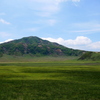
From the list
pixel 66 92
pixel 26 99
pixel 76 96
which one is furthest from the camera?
pixel 66 92

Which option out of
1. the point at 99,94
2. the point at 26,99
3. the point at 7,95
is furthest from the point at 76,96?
the point at 7,95

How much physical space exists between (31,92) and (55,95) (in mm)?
5647

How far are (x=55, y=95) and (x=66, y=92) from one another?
3.32 m

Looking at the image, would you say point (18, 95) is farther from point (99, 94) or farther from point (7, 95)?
point (99, 94)

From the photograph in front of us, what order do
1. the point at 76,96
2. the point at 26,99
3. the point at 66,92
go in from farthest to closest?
the point at 66,92 → the point at 76,96 → the point at 26,99

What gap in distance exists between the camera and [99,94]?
35.0 m

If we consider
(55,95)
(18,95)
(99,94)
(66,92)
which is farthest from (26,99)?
(99,94)

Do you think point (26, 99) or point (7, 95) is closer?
point (26, 99)

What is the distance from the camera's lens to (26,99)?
3123cm

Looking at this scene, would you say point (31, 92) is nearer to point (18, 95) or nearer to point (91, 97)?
point (18, 95)

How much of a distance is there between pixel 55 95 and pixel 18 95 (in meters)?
7.28

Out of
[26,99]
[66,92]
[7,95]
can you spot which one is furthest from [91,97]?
[7,95]

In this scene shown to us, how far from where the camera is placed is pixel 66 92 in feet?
120

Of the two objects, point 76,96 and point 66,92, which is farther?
point 66,92
